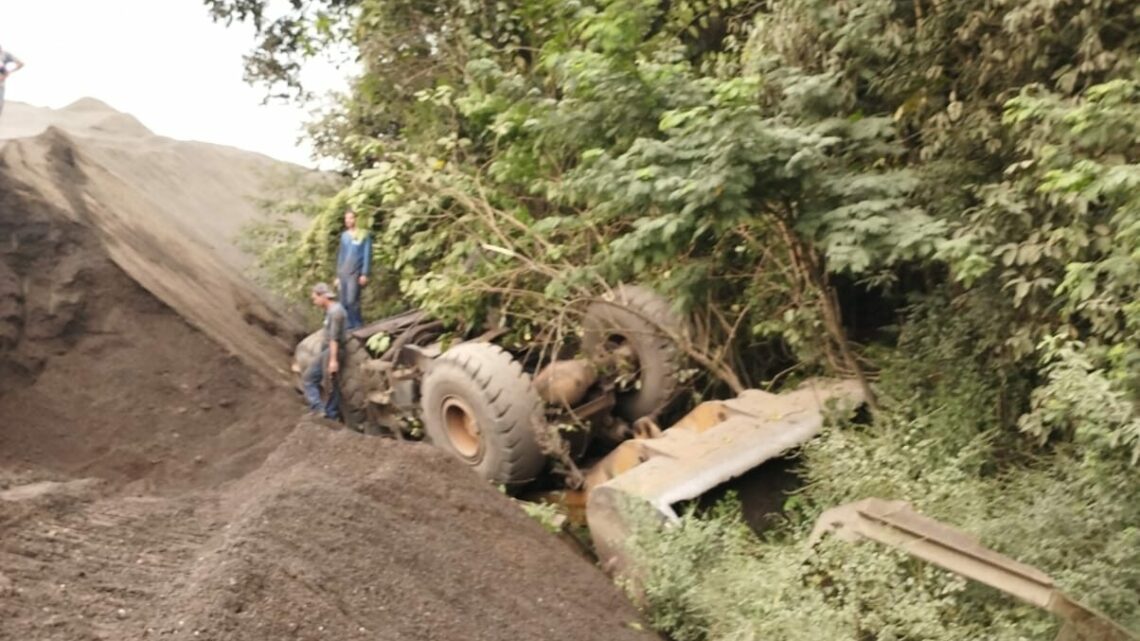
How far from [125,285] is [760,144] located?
20.5 feet

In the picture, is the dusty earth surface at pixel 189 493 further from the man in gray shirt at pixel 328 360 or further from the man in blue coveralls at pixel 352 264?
the man in blue coveralls at pixel 352 264

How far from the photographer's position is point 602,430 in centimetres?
703

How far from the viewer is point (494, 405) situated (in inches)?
247

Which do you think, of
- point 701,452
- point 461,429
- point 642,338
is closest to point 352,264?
point 461,429

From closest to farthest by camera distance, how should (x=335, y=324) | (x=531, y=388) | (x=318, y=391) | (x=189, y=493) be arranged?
(x=189, y=493) → (x=531, y=388) → (x=335, y=324) → (x=318, y=391)

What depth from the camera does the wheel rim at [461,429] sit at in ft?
21.7

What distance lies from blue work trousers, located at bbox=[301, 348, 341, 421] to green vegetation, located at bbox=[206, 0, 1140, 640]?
1162 millimetres

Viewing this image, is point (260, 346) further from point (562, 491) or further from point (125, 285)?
point (562, 491)

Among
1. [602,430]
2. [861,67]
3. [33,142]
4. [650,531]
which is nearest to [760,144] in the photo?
[861,67]

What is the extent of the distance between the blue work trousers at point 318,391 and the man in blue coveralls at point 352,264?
1053 millimetres

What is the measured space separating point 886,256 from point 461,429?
3.50 meters

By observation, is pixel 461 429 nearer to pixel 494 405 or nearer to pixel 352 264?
pixel 494 405

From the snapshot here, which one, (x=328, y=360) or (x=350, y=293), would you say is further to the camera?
(x=350, y=293)

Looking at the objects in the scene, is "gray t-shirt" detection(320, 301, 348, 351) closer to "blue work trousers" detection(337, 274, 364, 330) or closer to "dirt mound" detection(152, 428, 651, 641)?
"blue work trousers" detection(337, 274, 364, 330)
